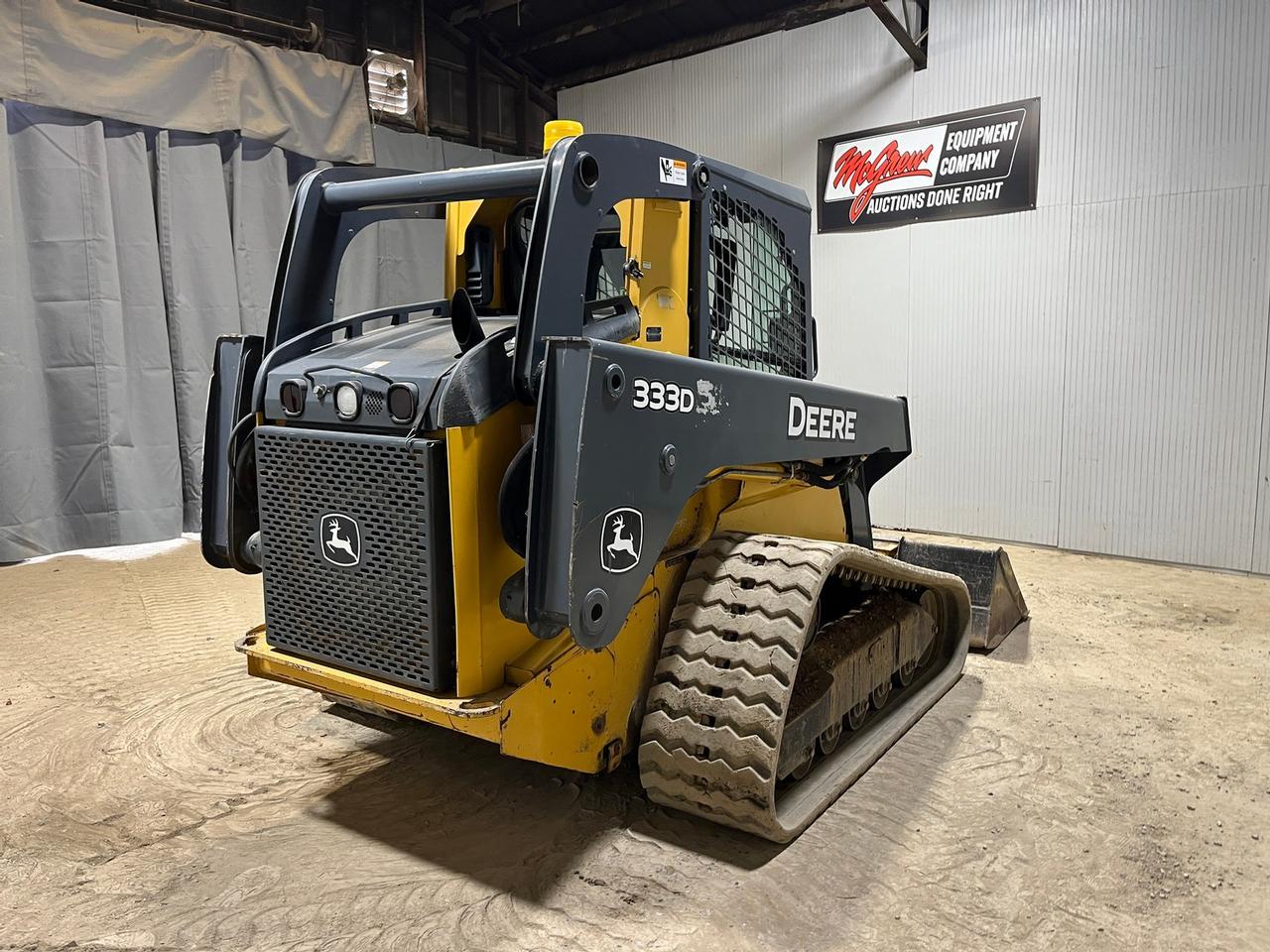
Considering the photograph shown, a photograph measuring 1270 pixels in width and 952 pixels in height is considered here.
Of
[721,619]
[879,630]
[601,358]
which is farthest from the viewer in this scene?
[879,630]

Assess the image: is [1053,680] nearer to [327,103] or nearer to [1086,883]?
[1086,883]

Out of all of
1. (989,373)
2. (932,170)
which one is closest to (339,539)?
(989,373)

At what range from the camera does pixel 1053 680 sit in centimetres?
392

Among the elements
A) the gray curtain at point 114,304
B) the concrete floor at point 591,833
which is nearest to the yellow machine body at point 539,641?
the concrete floor at point 591,833

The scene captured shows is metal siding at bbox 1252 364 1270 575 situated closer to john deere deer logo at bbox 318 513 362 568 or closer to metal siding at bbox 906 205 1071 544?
metal siding at bbox 906 205 1071 544

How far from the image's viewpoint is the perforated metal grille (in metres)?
2.85

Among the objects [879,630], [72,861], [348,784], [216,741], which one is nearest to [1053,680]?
[879,630]

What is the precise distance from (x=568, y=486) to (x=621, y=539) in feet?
0.77

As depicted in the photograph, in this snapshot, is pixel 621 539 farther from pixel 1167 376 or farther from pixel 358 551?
pixel 1167 376

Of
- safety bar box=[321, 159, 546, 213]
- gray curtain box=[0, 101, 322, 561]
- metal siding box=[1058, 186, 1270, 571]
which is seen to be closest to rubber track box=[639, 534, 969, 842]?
safety bar box=[321, 159, 546, 213]

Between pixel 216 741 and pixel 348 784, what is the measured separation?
70 centimetres

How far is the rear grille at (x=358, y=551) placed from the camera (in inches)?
85.1

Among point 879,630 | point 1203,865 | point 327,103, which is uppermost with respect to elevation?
point 327,103

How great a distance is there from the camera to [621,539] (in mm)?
2109
